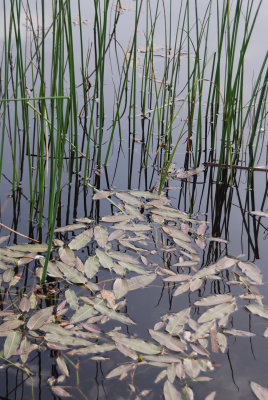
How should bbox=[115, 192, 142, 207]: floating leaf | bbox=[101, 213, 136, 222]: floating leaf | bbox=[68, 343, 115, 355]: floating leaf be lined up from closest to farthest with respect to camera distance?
bbox=[68, 343, 115, 355]: floating leaf
bbox=[101, 213, 136, 222]: floating leaf
bbox=[115, 192, 142, 207]: floating leaf

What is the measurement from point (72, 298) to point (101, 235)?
0.35 metres

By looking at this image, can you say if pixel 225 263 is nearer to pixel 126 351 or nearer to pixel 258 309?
pixel 258 309

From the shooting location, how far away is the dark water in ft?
3.00

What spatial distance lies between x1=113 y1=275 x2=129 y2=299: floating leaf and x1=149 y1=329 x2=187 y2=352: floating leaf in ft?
0.54

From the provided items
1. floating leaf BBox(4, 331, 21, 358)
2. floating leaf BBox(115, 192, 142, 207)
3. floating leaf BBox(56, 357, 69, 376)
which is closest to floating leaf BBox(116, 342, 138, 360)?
floating leaf BBox(56, 357, 69, 376)

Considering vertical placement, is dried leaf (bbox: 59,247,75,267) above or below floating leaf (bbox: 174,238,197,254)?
below

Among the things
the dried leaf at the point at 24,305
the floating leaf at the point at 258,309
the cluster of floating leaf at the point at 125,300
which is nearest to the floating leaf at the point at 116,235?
the cluster of floating leaf at the point at 125,300

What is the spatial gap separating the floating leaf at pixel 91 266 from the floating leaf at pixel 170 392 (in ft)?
1.41

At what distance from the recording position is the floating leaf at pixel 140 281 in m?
1.22

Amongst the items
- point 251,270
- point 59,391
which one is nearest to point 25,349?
point 59,391

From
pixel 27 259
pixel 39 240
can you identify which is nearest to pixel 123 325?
pixel 27 259

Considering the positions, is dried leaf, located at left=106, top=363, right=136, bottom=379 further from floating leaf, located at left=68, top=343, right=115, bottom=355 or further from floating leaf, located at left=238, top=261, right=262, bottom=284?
floating leaf, located at left=238, top=261, right=262, bottom=284

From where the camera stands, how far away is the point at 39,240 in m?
1.50

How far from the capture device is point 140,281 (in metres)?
1.24
